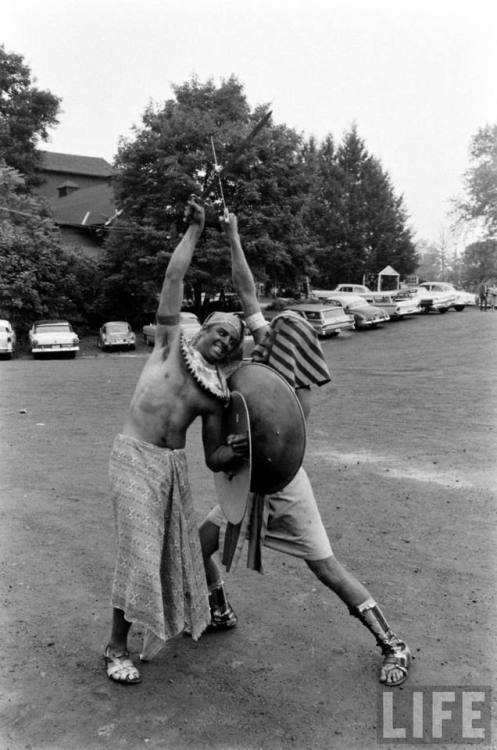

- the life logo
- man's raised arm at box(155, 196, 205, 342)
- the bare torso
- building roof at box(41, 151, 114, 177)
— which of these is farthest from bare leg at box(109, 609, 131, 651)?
building roof at box(41, 151, 114, 177)

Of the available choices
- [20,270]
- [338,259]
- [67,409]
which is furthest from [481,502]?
[338,259]

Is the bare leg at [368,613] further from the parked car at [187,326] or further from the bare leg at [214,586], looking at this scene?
the parked car at [187,326]

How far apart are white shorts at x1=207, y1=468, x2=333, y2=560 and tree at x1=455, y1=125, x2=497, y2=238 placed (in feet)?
156

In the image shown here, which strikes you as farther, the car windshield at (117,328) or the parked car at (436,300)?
the parked car at (436,300)

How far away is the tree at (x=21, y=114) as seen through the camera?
4009cm

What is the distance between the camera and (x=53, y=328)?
92.8 feet

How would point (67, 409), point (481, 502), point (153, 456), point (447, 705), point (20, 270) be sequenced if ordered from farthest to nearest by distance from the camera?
point (20, 270)
point (67, 409)
point (481, 502)
point (153, 456)
point (447, 705)

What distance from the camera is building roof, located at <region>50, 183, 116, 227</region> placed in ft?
151

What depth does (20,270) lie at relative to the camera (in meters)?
31.2

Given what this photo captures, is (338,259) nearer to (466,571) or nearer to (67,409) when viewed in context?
(67,409)

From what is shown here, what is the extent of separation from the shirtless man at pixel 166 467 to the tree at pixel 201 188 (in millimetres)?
26435

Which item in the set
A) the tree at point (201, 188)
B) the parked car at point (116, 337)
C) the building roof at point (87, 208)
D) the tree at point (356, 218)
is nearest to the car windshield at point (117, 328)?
the parked car at point (116, 337)

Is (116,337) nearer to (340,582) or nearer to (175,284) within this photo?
(175,284)

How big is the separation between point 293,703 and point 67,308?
105 ft
